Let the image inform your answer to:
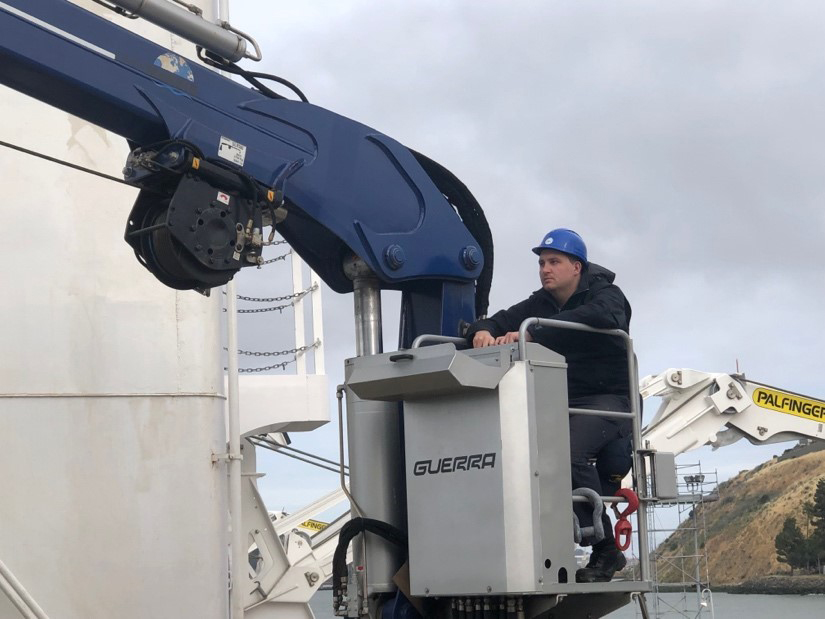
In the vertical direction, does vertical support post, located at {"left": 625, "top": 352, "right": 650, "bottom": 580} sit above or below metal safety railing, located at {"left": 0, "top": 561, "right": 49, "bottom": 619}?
above

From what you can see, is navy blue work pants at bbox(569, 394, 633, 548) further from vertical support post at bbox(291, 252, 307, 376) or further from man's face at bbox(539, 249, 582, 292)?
vertical support post at bbox(291, 252, 307, 376)

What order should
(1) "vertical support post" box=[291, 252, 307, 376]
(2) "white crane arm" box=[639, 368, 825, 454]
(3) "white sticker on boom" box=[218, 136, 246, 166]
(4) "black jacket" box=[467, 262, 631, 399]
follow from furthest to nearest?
(2) "white crane arm" box=[639, 368, 825, 454] < (1) "vertical support post" box=[291, 252, 307, 376] < (4) "black jacket" box=[467, 262, 631, 399] < (3) "white sticker on boom" box=[218, 136, 246, 166]

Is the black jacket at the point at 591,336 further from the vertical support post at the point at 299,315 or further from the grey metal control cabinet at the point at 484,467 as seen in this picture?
the vertical support post at the point at 299,315

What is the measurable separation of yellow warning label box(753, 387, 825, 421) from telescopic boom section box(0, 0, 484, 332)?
11622mm

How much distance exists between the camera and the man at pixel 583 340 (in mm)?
5723

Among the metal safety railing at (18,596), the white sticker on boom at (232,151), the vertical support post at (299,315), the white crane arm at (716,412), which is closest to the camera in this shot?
the white sticker on boom at (232,151)

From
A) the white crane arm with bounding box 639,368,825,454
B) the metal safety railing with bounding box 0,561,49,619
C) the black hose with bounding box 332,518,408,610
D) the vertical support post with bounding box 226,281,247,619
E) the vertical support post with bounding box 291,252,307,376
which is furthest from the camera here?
the white crane arm with bounding box 639,368,825,454

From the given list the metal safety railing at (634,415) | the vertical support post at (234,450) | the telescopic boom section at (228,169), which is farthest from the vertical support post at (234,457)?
the metal safety railing at (634,415)

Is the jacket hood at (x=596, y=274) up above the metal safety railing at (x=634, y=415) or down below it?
above

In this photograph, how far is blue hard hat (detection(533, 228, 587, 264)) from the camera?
6.27 meters

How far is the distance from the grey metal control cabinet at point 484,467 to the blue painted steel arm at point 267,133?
0.90 metres

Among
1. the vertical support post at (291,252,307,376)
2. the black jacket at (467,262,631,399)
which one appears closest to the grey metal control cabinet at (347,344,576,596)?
the black jacket at (467,262,631,399)

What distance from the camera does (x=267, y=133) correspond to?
19.5 feet

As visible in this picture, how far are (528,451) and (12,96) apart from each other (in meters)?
3.96
